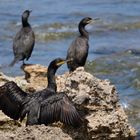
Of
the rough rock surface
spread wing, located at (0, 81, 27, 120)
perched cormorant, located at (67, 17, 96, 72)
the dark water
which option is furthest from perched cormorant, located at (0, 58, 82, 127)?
perched cormorant, located at (67, 17, 96, 72)

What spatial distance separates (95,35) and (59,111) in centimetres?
1260

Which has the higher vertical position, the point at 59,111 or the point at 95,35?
the point at 59,111

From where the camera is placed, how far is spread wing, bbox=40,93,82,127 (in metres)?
7.64

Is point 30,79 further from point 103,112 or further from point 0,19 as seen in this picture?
point 0,19

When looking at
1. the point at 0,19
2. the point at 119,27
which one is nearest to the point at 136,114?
the point at 119,27

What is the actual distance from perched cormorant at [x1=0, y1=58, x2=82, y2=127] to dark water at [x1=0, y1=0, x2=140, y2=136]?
3.06m

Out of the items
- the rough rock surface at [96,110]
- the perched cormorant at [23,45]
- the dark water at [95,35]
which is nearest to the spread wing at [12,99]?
the rough rock surface at [96,110]

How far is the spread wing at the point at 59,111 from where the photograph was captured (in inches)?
301

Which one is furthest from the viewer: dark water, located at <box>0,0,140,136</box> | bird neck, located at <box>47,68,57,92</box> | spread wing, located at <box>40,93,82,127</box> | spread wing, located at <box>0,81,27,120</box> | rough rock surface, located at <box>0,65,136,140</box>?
dark water, located at <box>0,0,140,136</box>

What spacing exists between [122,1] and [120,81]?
11.0 m

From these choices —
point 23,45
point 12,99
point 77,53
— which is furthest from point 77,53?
point 12,99

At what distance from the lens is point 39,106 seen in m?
7.92

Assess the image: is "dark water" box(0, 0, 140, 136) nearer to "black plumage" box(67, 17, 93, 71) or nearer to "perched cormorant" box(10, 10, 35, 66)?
"black plumage" box(67, 17, 93, 71)

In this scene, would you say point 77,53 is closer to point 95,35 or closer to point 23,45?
point 23,45
